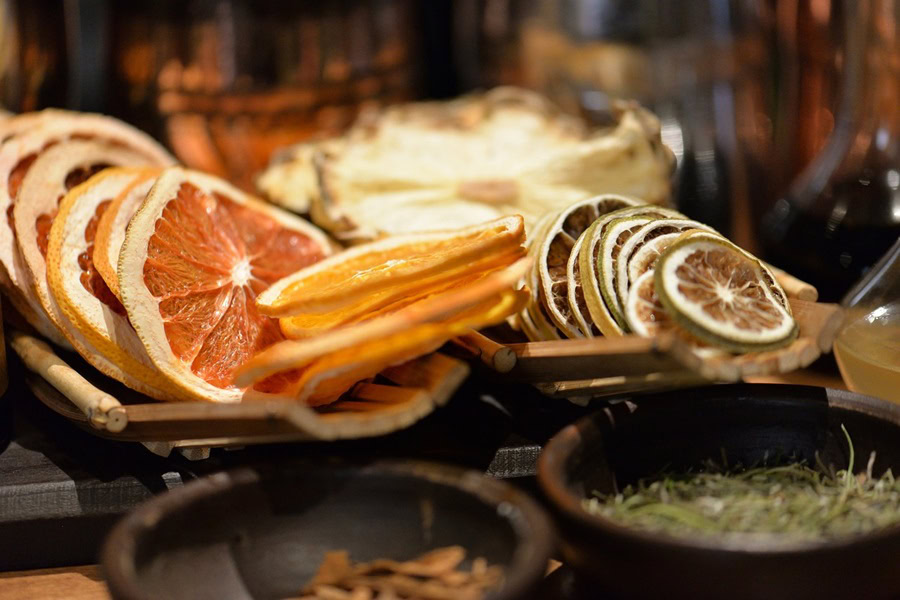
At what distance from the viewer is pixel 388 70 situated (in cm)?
176

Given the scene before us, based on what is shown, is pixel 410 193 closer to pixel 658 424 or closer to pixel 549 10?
pixel 549 10

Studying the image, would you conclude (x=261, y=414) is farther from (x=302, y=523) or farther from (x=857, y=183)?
(x=857, y=183)

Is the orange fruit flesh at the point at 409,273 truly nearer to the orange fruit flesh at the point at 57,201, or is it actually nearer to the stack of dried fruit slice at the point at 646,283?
the stack of dried fruit slice at the point at 646,283

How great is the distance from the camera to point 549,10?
5.57ft

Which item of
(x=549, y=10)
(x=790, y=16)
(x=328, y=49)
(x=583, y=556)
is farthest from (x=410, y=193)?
(x=790, y=16)

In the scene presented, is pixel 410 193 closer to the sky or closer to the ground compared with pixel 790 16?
closer to the ground

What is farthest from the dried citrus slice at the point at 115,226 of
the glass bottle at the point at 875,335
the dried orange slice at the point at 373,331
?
the glass bottle at the point at 875,335

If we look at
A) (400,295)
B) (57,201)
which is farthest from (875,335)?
(57,201)

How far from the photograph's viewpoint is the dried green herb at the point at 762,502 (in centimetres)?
75

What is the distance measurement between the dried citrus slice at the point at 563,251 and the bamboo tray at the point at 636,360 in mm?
67

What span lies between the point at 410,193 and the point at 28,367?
1.88 feet

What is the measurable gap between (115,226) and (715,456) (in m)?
0.65

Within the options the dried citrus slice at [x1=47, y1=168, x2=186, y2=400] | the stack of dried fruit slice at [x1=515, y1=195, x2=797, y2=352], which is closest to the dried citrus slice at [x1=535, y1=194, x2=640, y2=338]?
the stack of dried fruit slice at [x1=515, y1=195, x2=797, y2=352]

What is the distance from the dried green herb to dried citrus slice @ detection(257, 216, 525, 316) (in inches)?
9.3
